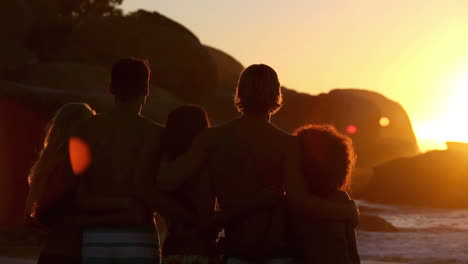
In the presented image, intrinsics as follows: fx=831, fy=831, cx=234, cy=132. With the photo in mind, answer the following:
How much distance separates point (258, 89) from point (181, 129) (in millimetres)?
399

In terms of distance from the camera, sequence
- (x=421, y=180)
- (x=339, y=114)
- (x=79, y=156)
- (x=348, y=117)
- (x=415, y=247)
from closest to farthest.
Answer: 1. (x=79, y=156)
2. (x=415, y=247)
3. (x=421, y=180)
4. (x=339, y=114)
5. (x=348, y=117)

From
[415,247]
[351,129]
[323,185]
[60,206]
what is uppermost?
[351,129]

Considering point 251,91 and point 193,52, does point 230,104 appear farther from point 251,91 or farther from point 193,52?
point 251,91

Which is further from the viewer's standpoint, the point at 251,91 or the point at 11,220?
the point at 11,220

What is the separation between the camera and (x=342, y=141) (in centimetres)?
358

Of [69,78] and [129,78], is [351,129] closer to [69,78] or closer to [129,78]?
[69,78]

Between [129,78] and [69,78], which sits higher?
[69,78]

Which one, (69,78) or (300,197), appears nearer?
(300,197)

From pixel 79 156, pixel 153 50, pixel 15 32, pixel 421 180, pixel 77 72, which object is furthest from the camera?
pixel 421 180

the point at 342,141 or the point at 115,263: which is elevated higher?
the point at 342,141

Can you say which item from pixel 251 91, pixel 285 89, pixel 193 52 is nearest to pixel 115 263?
pixel 251 91

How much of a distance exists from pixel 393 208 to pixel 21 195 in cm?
2938

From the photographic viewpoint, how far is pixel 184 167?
362cm

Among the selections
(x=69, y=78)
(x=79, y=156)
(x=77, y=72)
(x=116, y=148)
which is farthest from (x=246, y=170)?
(x=77, y=72)
